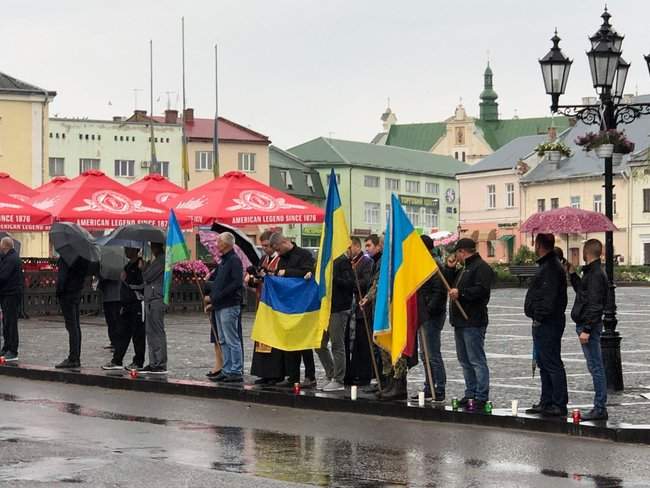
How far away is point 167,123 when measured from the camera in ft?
342

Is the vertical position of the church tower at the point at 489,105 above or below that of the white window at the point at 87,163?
above

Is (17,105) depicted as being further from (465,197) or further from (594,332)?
(594,332)

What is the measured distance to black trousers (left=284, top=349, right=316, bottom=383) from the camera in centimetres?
1888

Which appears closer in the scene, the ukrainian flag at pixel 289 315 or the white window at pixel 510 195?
the ukrainian flag at pixel 289 315

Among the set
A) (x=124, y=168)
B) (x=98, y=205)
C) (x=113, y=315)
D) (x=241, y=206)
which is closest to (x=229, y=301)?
(x=113, y=315)

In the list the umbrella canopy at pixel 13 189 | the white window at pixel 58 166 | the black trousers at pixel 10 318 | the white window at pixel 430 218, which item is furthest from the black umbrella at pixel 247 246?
the white window at pixel 430 218

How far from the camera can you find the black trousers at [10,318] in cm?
2303

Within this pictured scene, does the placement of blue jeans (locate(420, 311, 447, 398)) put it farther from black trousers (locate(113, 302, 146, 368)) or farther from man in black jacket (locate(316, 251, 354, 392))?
black trousers (locate(113, 302, 146, 368))

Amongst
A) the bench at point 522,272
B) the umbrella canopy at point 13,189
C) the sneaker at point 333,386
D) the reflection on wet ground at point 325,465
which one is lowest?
the reflection on wet ground at point 325,465

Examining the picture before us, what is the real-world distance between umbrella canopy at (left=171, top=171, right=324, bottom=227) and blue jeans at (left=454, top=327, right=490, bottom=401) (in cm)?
2033

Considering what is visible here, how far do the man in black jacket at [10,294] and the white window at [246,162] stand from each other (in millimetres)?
84529

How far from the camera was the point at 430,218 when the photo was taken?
13300 cm

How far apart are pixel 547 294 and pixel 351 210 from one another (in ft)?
354

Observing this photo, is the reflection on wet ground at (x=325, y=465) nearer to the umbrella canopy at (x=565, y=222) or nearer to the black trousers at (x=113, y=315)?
the black trousers at (x=113, y=315)
